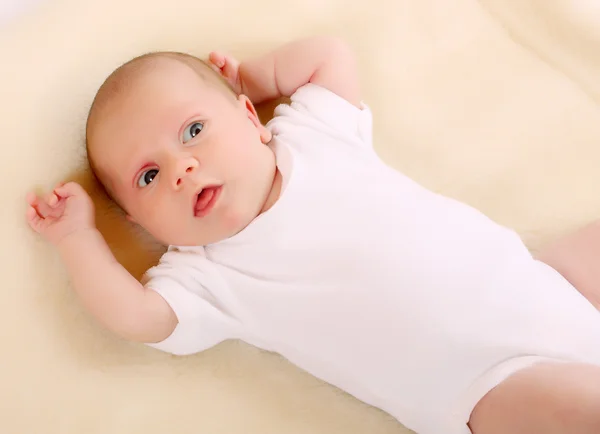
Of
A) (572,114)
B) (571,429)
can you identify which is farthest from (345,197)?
(572,114)

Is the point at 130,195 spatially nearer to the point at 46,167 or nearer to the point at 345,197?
the point at 46,167

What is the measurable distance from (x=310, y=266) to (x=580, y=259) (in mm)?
415

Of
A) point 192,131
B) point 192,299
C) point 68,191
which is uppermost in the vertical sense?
point 192,131

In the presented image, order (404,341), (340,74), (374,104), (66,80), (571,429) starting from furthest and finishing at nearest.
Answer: (374,104), (340,74), (66,80), (404,341), (571,429)

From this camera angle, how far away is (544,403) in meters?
0.79

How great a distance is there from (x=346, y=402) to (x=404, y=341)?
16 centimetres

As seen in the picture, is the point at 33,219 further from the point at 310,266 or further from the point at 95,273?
the point at 310,266

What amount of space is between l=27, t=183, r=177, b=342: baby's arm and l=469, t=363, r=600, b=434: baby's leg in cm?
44

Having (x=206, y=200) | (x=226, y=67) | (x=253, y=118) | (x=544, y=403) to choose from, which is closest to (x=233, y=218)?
(x=206, y=200)

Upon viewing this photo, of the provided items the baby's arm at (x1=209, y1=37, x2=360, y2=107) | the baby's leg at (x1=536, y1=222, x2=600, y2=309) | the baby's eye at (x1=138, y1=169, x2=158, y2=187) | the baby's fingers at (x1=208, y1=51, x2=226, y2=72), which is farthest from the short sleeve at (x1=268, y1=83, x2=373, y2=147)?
the baby's leg at (x1=536, y1=222, x2=600, y2=309)

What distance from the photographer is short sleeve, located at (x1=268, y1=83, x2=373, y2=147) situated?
1077 millimetres

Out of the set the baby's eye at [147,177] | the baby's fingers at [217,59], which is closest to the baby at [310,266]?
the baby's eye at [147,177]

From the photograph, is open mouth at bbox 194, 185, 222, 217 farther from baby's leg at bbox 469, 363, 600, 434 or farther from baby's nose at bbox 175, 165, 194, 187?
baby's leg at bbox 469, 363, 600, 434

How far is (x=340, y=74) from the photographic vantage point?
112 centimetres
